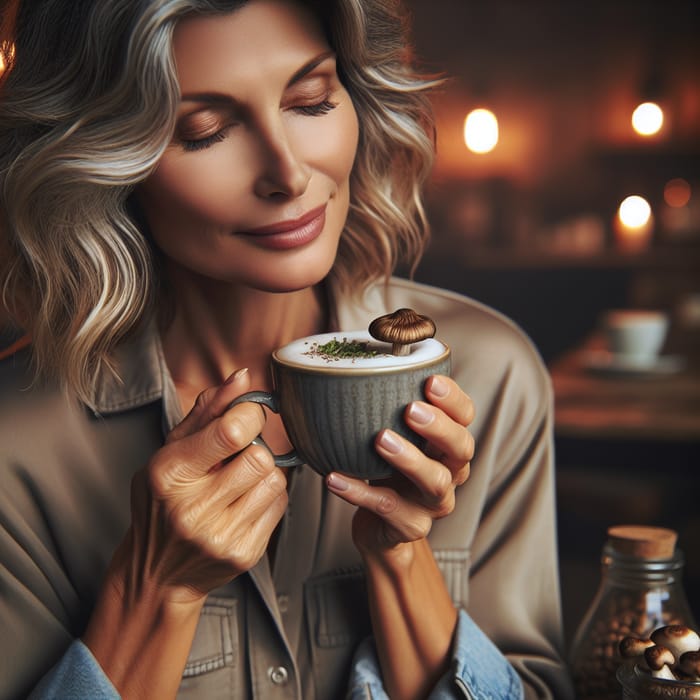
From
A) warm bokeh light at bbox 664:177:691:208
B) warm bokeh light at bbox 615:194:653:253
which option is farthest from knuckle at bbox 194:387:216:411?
warm bokeh light at bbox 664:177:691:208

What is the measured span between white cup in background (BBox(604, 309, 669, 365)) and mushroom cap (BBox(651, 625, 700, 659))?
5.29 ft

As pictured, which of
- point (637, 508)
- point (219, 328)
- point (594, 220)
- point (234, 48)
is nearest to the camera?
point (234, 48)

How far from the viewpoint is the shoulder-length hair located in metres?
0.83

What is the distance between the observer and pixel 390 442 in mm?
729

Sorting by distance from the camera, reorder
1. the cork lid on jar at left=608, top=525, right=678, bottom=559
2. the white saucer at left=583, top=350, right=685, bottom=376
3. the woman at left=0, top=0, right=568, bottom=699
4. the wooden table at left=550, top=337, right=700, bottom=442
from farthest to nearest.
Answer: the white saucer at left=583, top=350, right=685, bottom=376, the wooden table at left=550, top=337, right=700, bottom=442, the cork lid on jar at left=608, top=525, right=678, bottom=559, the woman at left=0, top=0, right=568, bottom=699

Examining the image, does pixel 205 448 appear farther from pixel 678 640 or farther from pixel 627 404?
pixel 627 404

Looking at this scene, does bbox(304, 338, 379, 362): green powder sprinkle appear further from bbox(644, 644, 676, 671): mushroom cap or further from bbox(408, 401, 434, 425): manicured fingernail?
bbox(644, 644, 676, 671): mushroom cap

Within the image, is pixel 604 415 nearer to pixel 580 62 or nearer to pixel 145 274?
pixel 145 274

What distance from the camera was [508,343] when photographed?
1137 mm

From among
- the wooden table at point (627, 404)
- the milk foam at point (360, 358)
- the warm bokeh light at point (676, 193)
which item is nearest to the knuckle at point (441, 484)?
the milk foam at point (360, 358)

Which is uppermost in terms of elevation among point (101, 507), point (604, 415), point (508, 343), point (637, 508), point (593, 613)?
point (508, 343)

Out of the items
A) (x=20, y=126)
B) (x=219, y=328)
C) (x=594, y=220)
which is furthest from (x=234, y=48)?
(x=594, y=220)

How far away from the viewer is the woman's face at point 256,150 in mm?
824

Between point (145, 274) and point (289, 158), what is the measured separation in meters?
0.25
